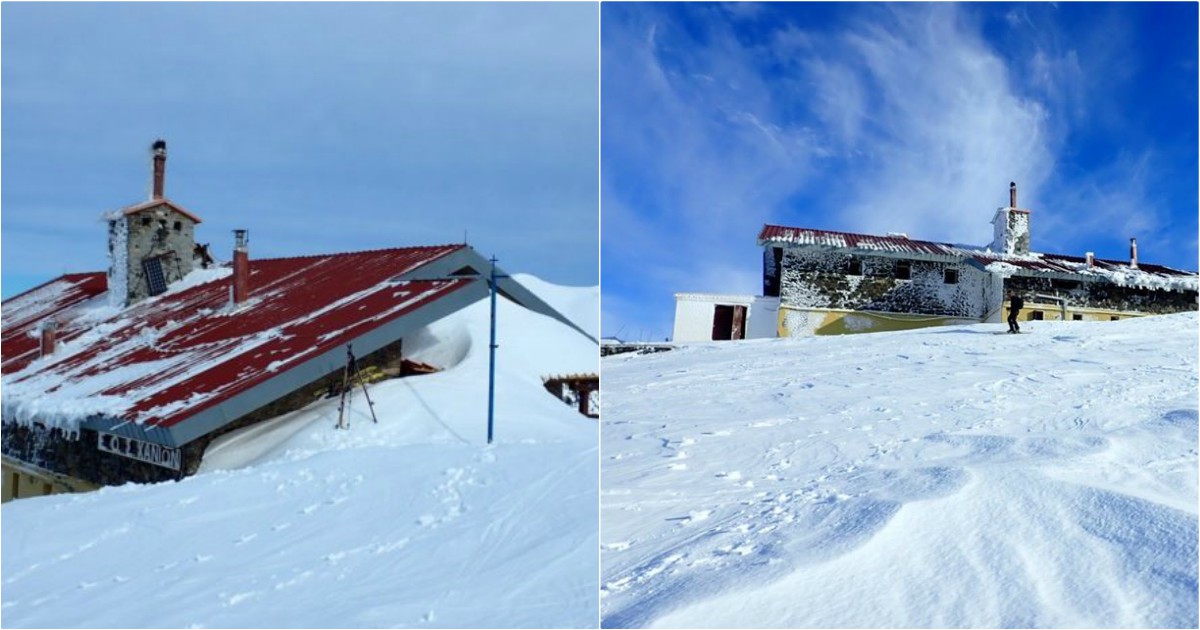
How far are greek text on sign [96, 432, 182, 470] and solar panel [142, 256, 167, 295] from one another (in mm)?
7931

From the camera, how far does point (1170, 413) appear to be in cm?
546

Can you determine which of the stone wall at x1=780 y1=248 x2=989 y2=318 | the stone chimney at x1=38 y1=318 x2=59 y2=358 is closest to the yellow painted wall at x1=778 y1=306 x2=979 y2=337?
the stone wall at x1=780 y1=248 x2=989 y2=318

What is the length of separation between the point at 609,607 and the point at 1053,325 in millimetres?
14404

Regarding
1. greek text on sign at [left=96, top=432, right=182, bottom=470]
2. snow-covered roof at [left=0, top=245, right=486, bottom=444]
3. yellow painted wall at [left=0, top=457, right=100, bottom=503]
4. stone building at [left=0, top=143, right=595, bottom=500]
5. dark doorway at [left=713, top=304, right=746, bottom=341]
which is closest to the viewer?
greek text on sign at [left=96, top=432, right=182, bottom=470]

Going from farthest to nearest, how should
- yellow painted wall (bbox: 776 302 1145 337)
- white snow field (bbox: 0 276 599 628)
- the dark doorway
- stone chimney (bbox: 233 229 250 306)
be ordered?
the dark doorway → yellow painted wall (bbox: 776 302 1145 337) → stone chimney (bbox: 233 229 250 306) → white snow field (bbox: 0 276 599 628)

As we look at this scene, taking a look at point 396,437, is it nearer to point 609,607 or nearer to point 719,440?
point 719,440

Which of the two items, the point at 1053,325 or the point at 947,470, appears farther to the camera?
the point at 1053,325

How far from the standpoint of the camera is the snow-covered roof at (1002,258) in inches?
866

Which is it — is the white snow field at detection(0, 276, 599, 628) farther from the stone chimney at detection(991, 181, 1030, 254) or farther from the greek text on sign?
the stone chimney at detection(991, 181, 1030, 254)

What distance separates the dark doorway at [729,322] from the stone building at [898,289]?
0.07 metres

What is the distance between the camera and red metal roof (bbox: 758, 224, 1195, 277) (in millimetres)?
22547

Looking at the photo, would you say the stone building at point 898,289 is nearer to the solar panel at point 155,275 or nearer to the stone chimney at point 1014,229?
the stone chimney at point 1014,229

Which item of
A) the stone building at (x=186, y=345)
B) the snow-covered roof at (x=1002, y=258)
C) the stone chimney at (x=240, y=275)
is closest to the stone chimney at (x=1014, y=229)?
the snow-covered roof at (x=1002, y=258)

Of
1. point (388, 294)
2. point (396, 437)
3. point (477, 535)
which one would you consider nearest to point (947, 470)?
point (477, 535)
